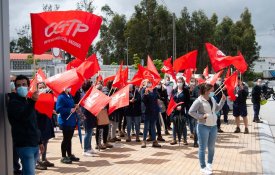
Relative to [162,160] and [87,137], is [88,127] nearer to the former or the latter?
[87,137]

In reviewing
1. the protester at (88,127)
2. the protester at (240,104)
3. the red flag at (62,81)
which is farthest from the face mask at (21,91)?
the protester at (240,104)

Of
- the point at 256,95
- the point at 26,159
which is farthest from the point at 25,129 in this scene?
the point at 256,95

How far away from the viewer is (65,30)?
18.2ft

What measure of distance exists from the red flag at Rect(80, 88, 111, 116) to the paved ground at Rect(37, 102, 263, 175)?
A: 4.09ft

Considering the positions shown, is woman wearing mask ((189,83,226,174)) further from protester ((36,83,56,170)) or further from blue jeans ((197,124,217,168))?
protester ((36,83,56,170))

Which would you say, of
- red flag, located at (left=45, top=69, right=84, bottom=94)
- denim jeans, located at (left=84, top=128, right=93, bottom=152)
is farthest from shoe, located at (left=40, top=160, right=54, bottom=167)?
red flag, located at (left=45, top=69, right=84, bottom=94)

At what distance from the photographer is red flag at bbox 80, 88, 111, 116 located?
8.15m

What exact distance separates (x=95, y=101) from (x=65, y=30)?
2.88 m

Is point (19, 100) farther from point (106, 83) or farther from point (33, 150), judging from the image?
point (106, 83)

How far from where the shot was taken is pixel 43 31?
538cm

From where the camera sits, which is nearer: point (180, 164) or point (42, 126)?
point (42, 126)

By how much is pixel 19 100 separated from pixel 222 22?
179ft

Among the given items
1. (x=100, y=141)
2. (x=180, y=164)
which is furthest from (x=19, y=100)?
(x=100, y=141)

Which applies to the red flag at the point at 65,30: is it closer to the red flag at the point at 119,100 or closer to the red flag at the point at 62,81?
the red flag at the point at 62,81
